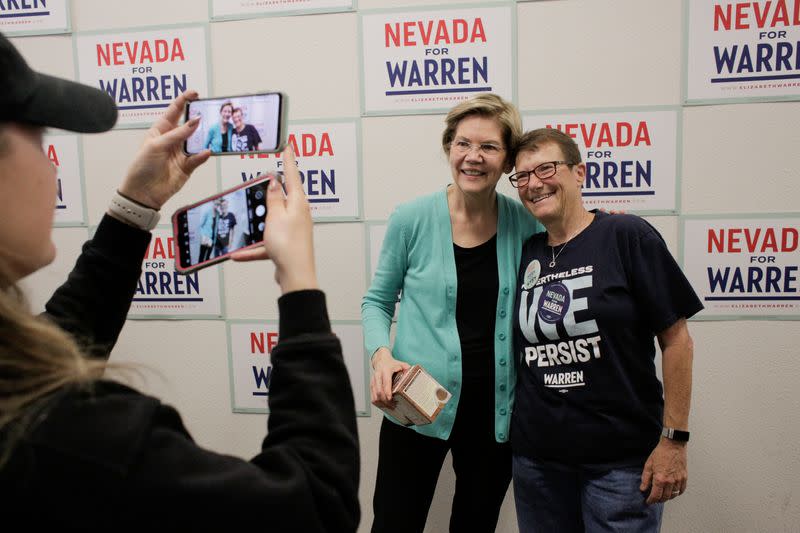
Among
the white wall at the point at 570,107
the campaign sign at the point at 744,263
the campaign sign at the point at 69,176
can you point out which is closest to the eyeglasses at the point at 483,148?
the white wall at the point at 570,107

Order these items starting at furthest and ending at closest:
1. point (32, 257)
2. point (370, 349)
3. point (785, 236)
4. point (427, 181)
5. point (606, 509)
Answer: point (427, 181)
point (785, 236)
point (370, 349)
point (606, 509)
point (32, 257)

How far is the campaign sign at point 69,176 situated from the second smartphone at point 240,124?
54.5 inches

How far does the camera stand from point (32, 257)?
20.9 inches

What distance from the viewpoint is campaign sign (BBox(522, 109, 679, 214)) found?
1737 millimetres

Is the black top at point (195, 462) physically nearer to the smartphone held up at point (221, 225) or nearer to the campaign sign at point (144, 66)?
the smartphone held up at point (221, 225)

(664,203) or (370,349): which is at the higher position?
(664,203)

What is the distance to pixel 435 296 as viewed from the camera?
4.72 ft

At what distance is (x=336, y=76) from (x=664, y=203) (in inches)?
46.9

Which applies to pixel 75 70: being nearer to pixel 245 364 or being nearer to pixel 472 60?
pixel 245 364

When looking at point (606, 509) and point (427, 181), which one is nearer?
point (606, 509)

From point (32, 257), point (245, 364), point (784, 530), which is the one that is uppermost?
point (32, 257)

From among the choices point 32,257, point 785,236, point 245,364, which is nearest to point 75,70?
point 245,364

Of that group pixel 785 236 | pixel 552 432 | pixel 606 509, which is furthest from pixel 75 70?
pixel 785 236

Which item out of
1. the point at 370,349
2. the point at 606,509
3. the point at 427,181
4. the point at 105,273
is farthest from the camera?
the point at 427,181
